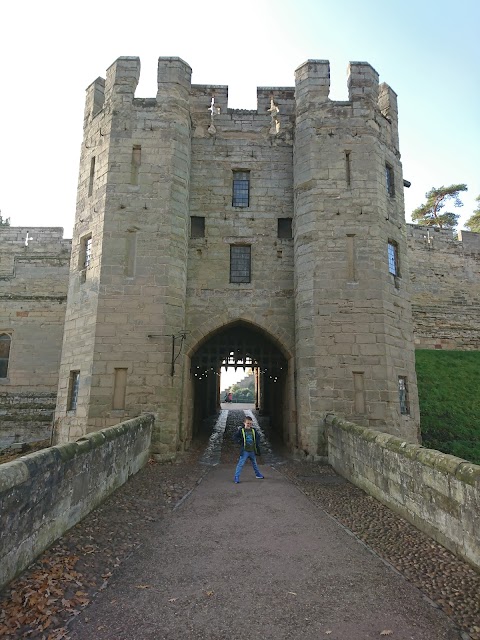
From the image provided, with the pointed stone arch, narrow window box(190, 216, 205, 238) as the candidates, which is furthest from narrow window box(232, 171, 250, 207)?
the pointed stone arch

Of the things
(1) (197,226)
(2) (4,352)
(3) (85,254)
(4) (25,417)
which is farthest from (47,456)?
(2) (4,352)

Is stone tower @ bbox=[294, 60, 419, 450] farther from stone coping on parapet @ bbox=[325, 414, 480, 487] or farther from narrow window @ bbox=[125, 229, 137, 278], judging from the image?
narrow window @ bbox=[125, 229, 137, 278]

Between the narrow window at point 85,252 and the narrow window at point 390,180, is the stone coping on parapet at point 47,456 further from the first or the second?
the narrow window at point 390,180

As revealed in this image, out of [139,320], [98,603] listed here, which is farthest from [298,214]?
[98,603]

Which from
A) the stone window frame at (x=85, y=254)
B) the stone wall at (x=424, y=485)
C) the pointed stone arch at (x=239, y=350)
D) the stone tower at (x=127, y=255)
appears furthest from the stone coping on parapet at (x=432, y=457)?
the stone window frame at (x=85, y=254)

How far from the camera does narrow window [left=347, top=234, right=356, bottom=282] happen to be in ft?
38.4

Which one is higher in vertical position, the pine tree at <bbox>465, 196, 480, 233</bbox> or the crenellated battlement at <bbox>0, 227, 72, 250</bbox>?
the pine tree at <bbox>465, 196, 480, 233</bbox>

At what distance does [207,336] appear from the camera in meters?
12.5

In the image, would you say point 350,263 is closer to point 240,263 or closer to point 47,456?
point 240,263

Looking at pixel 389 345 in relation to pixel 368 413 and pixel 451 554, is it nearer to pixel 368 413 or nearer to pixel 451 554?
pixel 368 413

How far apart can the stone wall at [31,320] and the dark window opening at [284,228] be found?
388 inches

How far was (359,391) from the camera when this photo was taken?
10969mm

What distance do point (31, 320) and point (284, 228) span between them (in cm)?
1126

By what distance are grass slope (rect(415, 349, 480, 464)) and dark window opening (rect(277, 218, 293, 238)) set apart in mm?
7881
